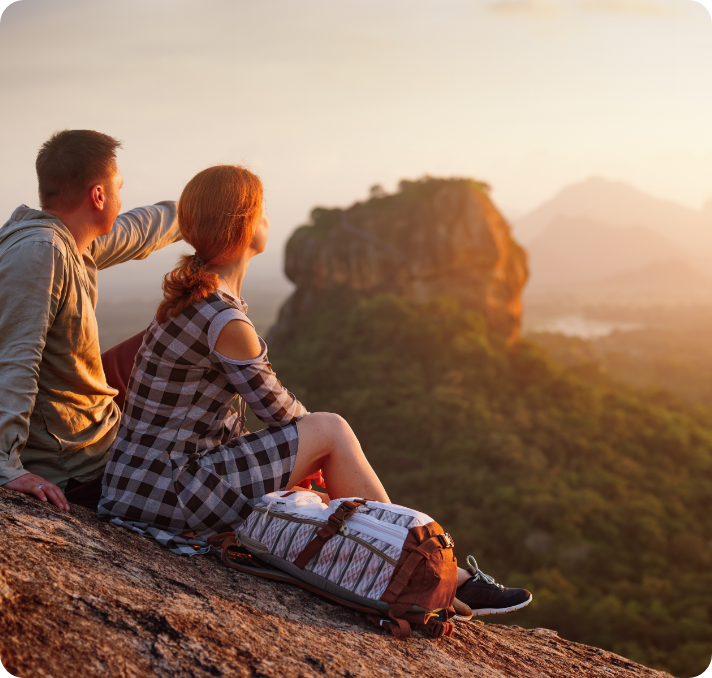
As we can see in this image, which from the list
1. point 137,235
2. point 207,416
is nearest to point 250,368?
point 207,416

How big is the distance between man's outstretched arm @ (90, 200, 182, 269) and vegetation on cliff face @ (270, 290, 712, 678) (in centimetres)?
2234

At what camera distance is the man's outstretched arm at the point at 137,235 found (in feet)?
11.3

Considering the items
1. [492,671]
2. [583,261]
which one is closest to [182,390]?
[492,671]

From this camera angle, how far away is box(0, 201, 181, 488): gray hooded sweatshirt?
2590 millimetres

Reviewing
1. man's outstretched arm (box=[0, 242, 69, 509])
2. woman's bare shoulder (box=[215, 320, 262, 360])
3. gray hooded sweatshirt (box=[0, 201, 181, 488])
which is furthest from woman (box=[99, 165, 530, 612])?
man's outstretched arm (box=[0, 242, 69, 509])

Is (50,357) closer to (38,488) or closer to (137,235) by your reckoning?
(38,488)

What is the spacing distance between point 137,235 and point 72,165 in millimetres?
876

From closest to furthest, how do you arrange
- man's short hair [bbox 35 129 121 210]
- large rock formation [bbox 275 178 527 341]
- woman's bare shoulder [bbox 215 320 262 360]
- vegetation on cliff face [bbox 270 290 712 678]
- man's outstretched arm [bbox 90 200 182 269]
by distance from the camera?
woman's bare shoulder [bbox 215 320 262 360], man's short hair [bbox 35 129 121 210], man's outstretched arm [bbox 90 200 182 269], vegetation on cliff face [bbox 270 290 712 678], large rock formation [bbox 275 178 527 341]

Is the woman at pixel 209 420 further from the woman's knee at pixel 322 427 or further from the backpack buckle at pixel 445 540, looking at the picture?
the backpack buckle at pixel 445 540

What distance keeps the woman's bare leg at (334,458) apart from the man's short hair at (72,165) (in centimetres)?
146

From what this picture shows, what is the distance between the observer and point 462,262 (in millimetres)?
42625

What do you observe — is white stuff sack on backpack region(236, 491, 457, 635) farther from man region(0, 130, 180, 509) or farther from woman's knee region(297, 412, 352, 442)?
man region(0, 130, 180, 509)

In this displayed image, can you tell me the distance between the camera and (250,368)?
269 cm

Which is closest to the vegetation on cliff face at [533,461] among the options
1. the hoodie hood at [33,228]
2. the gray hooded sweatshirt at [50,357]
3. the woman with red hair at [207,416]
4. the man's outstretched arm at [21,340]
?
the woman with red hair at [207,416]
